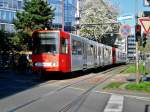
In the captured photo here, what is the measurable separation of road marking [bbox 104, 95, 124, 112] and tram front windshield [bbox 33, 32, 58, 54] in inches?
445

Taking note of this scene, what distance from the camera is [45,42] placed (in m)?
31.7

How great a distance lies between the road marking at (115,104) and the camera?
15.9 m

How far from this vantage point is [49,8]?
Result: 55281 mm

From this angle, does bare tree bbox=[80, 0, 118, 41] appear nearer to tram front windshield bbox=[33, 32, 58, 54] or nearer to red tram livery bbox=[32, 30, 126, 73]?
red tram livery bbox=[32, 30, 126, 73]

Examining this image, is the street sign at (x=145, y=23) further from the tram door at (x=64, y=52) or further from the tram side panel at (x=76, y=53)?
the tram side panel at (x=76, y=53)

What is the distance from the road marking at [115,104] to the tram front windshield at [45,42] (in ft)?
37.1

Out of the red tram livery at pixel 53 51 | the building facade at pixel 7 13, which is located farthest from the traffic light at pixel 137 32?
the building facade at pixel 7 13

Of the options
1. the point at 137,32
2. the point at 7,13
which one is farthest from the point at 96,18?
the point at 137,32

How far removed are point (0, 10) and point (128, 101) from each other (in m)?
83.6

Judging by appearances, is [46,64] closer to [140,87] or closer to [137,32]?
[137,32]

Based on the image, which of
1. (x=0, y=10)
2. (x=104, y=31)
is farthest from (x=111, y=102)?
(x=0, y=10)

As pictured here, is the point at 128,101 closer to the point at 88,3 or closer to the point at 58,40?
the point at 58,40

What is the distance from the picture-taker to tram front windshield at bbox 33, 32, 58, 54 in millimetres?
31406

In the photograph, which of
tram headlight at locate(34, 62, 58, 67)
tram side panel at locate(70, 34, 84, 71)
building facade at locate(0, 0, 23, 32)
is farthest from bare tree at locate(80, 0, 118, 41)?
tram headlight at locate(34, 62, 58, 67)
